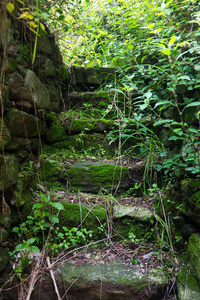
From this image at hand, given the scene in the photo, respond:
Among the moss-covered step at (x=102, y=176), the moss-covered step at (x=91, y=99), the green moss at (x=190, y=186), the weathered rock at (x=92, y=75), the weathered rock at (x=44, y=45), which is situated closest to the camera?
the green moss at (x=190, y=186)

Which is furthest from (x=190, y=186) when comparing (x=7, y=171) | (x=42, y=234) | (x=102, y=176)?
(x=7, y=171)

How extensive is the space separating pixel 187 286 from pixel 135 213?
26.4 inches

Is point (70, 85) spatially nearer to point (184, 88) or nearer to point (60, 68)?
point (60, 68)

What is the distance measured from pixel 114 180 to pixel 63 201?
606 mm

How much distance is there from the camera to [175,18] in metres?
2.50

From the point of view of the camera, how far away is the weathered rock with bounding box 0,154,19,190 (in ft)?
5.03

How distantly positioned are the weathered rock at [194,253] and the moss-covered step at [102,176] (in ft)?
2.79

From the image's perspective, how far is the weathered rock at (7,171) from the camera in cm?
153

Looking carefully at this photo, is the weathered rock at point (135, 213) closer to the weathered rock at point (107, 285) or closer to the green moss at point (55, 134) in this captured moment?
the weathered rock at point (107, 285)

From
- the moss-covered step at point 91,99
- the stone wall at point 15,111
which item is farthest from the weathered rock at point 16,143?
the moss-covered step at point 91,99

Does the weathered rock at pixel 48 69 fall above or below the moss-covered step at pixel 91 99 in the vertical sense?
above

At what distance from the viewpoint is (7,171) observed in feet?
5.03

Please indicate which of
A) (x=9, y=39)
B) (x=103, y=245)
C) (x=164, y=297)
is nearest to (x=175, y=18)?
(x=9, y=39)

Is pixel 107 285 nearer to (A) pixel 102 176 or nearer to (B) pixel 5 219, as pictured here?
(B) pixel 5 219
